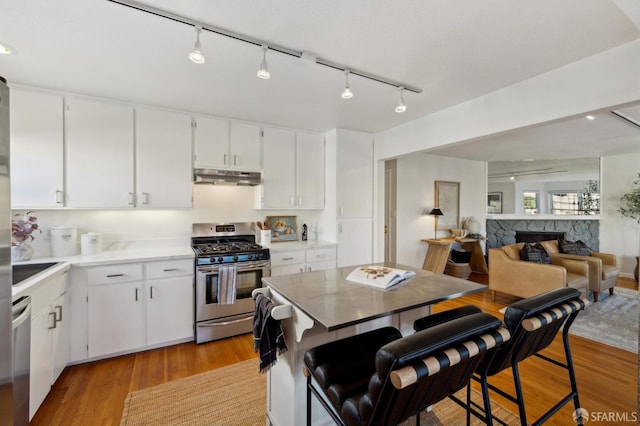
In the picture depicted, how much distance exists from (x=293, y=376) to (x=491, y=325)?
103 centimetres

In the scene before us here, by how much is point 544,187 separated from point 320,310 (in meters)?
7.15

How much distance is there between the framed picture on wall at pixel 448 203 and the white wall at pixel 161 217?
11.2ft

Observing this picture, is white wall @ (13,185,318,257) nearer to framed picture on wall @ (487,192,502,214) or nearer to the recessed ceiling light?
the recessed ceiling light

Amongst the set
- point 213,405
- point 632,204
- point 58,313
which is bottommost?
point 213,405

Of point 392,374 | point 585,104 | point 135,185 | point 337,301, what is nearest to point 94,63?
point 135,185

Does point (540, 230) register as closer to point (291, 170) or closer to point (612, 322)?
point (612, 322)

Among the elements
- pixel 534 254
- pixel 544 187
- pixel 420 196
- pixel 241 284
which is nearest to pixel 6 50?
pixel 241 284

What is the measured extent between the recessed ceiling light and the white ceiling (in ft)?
0.11

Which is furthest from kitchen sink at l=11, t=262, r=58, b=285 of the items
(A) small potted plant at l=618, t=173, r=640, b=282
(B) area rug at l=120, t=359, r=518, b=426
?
(A) small potted plant at l=618, t=173, r=640, b=282

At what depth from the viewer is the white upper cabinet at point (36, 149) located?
7.86ft

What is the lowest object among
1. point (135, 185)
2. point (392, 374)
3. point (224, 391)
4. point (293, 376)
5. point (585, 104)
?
point (224, 391)

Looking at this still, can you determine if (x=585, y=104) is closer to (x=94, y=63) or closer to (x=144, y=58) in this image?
(x=144, y=58)

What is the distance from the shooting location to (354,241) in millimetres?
3871

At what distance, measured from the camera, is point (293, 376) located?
1.51 meters
